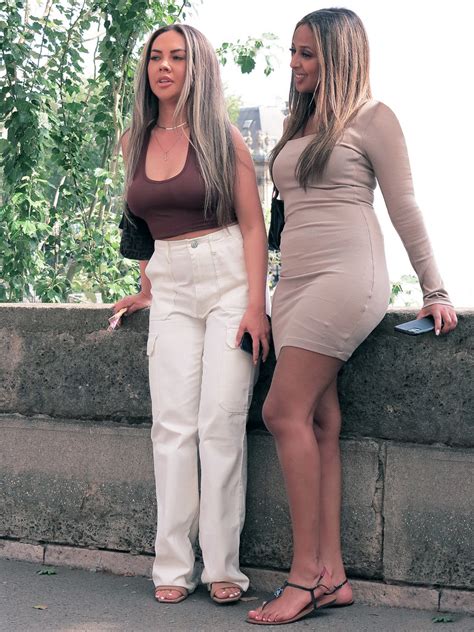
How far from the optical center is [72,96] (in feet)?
27.9

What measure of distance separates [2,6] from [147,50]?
162 inches

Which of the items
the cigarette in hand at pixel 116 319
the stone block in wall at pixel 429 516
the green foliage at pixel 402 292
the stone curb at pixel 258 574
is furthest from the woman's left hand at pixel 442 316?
the green foliage at pixel 402 292

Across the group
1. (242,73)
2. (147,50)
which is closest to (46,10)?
(242,73)

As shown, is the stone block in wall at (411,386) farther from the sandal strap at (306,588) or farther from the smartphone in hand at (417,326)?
the sandal strap at (306,588)

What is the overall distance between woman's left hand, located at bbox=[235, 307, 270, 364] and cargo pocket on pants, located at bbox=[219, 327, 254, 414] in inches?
1.3

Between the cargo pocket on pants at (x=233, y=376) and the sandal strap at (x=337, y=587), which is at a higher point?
the cargo pocket on pants at (x=233, y=376)

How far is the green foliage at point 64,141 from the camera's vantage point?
793cm

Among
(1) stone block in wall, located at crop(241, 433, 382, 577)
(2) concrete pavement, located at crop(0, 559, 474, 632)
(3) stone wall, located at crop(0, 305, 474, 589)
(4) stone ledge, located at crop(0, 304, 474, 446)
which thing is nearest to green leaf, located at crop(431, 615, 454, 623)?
(2) concrete pavement, located at crop(0, 559, 474, 632)

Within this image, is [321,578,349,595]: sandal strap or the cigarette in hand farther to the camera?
the cigarette in hand

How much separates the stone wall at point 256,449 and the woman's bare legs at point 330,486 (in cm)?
13

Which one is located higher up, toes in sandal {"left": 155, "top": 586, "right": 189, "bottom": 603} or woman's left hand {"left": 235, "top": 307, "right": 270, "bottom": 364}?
woman's left hand {"left": 235, "top": 307, "right": 270, "bottom": 364}

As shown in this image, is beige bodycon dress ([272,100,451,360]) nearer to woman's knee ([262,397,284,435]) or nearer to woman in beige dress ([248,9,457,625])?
woman in beige dress ([248,9,457,625])

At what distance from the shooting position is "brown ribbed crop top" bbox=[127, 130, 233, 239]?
3963mm

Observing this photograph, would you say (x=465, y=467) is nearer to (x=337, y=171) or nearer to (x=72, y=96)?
(x=337, y=171)
